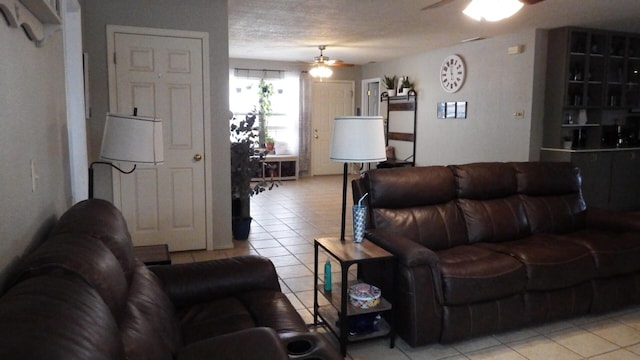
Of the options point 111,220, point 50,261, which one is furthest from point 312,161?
point 50,261

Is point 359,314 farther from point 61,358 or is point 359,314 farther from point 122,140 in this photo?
point 61,358

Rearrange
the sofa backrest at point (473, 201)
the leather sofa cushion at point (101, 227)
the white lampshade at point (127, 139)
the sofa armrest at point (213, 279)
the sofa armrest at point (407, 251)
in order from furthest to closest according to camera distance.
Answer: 1. the sofa backrest at point (473, 201)
2. the sofa armrest at point (407, 251)
3. the white lampshade at point (127, 139)
4. the sofa armrest at point (213, 279)
5. the leather sofa cushion at point (101, 227)

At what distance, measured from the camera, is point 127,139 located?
246 cm

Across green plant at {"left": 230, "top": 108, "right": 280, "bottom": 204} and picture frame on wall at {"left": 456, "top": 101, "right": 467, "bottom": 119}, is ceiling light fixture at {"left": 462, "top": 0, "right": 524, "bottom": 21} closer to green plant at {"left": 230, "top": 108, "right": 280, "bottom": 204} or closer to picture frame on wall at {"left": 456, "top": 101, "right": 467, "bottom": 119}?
green plant at {"left": 230, "top": 108, "right": 280, "bottom": 204}

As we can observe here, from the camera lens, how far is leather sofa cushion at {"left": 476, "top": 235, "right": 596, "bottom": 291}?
2.83m

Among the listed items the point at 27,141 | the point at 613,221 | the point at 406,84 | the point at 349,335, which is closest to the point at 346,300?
the point at 349,335

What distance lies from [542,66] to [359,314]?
476 cm

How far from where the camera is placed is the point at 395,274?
8.83 ft

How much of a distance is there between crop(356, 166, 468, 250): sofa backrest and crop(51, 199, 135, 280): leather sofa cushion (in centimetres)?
164

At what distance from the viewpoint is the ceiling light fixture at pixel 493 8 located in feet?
8.64

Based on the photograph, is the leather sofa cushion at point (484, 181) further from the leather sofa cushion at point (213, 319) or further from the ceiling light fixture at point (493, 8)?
the leather sofa cushion at point (213, 319)

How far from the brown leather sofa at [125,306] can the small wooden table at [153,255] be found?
416 mm

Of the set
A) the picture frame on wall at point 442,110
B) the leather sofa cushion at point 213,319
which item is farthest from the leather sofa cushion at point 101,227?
the picture frame on wall at point 442,110

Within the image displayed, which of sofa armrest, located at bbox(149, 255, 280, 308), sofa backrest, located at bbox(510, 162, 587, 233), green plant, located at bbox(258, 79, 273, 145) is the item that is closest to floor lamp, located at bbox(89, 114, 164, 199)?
sofa armrest, located at bbox(149, 255, 280, 308)
